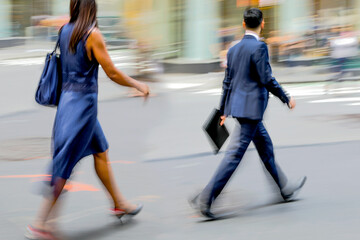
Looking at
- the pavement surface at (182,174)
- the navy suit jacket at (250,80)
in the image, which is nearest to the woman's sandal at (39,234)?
the pavement surface at (182,174)

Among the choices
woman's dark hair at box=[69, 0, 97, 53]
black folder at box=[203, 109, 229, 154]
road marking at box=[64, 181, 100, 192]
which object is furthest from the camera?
road marking at box=[64, 181, 100, 192]

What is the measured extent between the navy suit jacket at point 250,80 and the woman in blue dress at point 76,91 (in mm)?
892

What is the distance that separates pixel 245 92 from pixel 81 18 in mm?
1425

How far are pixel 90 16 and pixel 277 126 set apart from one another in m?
6.22

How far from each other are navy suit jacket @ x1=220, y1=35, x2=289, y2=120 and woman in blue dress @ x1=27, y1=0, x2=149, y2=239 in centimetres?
89

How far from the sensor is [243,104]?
5586 mm

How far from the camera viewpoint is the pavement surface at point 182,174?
542 centimetres

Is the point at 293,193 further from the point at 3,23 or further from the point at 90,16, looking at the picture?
the point at 3,23

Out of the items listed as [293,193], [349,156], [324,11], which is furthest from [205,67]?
[293,193]

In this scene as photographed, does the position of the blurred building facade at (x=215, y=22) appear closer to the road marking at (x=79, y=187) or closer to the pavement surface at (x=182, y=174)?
the pavement surface at (x=182, y=174)

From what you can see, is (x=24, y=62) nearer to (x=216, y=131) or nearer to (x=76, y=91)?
(x=216, y=131)

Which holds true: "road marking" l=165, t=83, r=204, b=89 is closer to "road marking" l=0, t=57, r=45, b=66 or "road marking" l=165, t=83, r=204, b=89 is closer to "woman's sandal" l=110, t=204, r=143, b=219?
"road marking" l=0, t=57, r=45, b=66

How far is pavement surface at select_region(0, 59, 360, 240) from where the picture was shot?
542 cm

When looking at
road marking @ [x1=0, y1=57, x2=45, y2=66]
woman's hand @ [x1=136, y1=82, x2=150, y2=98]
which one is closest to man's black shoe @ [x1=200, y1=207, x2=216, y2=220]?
woman's hand @ [x1=136, y1=82, x2=150, y2=98]
